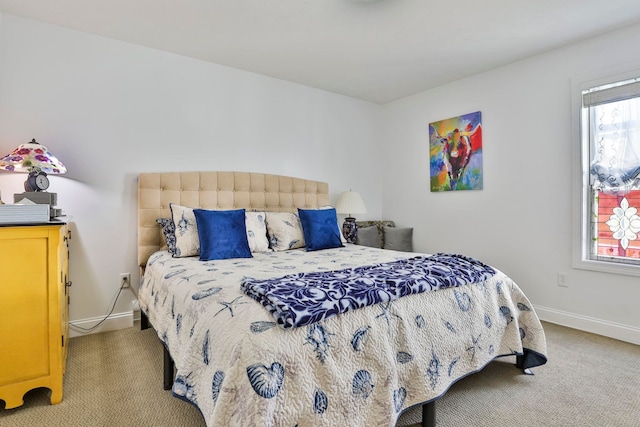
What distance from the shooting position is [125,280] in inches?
113

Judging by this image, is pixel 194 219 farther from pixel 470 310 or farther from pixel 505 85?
pixel 505 85

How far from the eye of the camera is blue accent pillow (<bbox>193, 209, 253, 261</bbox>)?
7.94 ft

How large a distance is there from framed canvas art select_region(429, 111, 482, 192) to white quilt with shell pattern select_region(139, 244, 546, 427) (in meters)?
1.86

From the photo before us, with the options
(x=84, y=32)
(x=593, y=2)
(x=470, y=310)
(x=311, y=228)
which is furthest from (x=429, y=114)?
(x=84, y=32)

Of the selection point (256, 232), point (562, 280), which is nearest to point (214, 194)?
point (256, 232)

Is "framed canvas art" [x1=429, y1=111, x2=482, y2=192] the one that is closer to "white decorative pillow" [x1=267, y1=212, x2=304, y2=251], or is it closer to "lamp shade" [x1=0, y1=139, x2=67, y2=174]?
"white decorative pillow" [x1=267, y1=212, x2=304, y2=251]

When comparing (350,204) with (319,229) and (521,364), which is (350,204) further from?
(521,364)

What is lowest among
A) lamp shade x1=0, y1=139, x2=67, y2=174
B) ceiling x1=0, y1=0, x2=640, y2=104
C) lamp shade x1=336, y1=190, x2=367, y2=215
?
lamp shade x1=336, y1=190, x2=367, y2=215

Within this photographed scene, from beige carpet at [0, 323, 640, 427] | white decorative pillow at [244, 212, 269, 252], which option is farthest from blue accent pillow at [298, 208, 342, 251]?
beige carpet at [0, 323, 640, 427]

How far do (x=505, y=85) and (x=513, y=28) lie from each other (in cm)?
81

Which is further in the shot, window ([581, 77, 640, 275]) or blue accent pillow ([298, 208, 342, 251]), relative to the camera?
blue accent pillow ([298, 208, 342, 251])

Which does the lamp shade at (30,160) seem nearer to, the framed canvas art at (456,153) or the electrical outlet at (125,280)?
the electrical outlet at (125,280)

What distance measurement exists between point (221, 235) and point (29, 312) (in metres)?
1.13

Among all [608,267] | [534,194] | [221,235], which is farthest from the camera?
[534,194]
